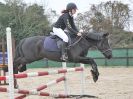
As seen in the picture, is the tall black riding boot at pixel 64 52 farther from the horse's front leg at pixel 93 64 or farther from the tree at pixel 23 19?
the tree at pixel 23 19

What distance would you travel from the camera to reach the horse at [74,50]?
9016 millimetres

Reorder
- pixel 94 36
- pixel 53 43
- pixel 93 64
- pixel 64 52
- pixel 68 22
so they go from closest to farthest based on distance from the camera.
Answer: pixel 93 64
pixel 64 52
pixel 68 22
pixel 94 36
pixel 53 43

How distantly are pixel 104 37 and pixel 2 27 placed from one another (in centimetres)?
3315

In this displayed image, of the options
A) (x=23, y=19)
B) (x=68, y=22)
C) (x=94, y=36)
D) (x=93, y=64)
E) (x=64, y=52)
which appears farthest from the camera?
(x=23, y=19)

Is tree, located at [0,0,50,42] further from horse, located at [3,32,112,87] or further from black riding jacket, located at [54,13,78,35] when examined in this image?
black riding jacket, located at [54,13,78,35]

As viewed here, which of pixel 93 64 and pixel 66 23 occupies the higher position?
pixel 66 23

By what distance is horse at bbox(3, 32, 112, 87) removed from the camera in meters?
9.02

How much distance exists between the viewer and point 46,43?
30.9 feet

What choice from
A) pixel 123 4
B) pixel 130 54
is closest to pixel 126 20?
pixel 123 4

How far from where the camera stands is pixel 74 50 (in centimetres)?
911

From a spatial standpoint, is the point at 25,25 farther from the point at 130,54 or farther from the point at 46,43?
the point at 46,43

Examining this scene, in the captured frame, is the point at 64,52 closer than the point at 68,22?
Yes

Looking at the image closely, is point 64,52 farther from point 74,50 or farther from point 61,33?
point 61,33

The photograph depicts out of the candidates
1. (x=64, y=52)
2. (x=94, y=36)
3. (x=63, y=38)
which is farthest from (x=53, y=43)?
(x=94, y=36)
